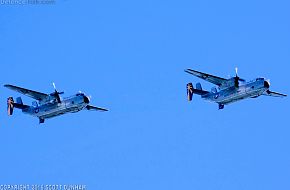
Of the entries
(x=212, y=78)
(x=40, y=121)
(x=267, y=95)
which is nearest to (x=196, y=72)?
(x=212, y=78)

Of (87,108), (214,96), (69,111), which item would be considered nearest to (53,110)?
(69,111)

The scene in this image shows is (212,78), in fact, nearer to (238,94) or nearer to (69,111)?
(238,94)

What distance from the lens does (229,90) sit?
13750 centimetres

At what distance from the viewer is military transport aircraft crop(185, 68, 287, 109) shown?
13475 cm

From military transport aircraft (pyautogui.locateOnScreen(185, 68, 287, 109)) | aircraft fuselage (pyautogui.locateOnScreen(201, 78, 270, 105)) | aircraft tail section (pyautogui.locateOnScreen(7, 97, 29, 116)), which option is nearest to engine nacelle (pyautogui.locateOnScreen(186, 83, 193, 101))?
military transport aircraft (pyautogui.locateOnScreen(185, 68, 287, 109))

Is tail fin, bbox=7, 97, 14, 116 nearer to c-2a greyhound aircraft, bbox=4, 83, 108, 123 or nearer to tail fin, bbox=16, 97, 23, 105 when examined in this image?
c-2a greyhound aircraft, bbox=4, 83, 108, 123

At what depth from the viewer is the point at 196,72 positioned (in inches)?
5531

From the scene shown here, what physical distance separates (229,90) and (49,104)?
2325 centimetres

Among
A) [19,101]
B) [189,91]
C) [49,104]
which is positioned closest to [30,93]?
[19,101]

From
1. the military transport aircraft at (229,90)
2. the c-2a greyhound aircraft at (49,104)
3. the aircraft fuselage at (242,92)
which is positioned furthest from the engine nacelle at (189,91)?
the c-2a greyhound aircraft at (49,104)

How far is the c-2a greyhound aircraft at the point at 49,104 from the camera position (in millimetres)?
136250

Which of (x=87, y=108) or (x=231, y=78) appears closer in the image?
(x=231, y=78)

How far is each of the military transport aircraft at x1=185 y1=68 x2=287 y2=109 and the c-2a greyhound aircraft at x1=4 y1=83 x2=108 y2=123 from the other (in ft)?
48.9

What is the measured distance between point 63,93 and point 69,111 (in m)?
2.52
